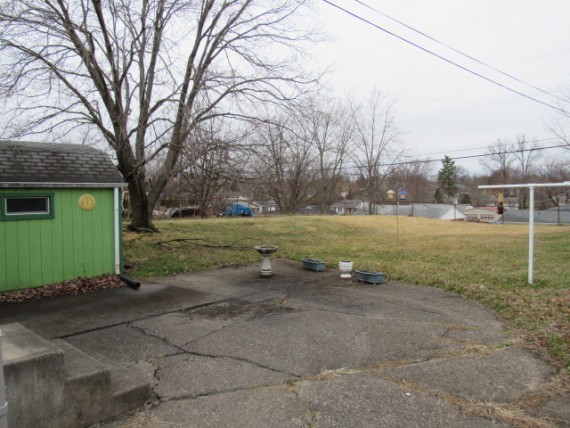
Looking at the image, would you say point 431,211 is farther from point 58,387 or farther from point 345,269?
point 58,387

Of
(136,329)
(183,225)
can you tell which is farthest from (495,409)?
(183,225)

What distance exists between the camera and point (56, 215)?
7.84 metres

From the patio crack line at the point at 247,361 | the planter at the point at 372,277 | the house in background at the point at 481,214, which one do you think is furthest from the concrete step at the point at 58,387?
the house in background at the point at 481,214

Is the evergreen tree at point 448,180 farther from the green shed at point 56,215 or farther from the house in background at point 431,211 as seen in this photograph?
the green shed at point 56,215

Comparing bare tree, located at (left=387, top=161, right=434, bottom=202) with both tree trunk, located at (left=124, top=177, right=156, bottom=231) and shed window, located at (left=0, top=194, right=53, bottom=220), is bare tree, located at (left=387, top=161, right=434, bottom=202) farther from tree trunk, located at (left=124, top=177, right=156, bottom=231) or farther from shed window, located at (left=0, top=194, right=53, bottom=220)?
shed window, located at (left=0, top=194, right=53, bottom=220)

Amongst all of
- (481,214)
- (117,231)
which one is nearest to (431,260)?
(117,231)

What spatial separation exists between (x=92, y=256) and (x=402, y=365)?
21.4 feet

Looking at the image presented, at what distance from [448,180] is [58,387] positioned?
90994 millimetres

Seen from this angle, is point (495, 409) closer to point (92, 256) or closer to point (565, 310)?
point (565, 310)

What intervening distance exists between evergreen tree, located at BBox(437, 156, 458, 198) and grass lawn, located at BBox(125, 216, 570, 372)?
241ft

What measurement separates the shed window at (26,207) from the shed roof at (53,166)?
0.27 m

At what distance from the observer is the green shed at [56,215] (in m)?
7.34

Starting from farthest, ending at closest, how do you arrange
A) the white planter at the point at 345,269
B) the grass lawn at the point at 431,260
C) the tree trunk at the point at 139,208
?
the tree trunk at the point at 139,208
the white planter at the point at 345,269
the grass lawn at the point at 431,260

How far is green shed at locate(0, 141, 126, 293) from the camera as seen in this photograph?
24.1 ft
